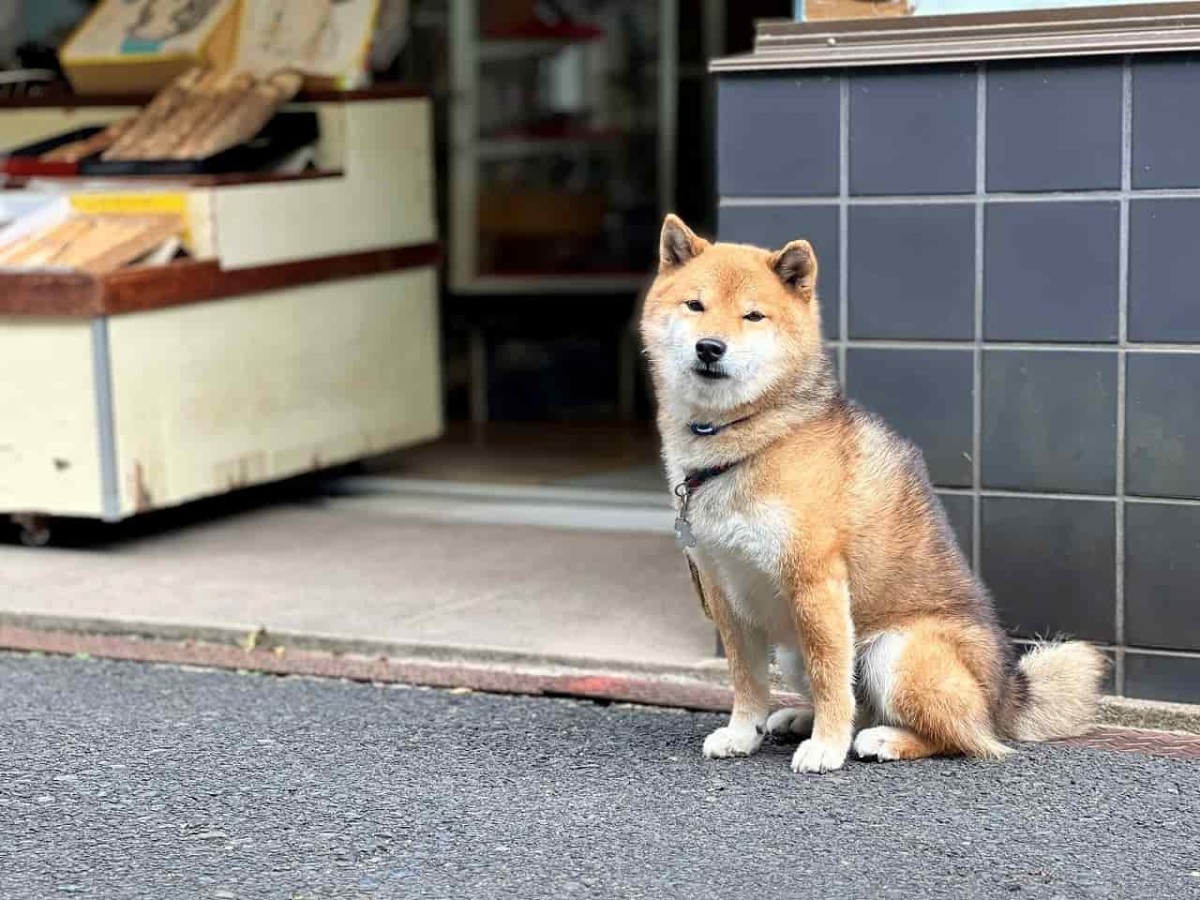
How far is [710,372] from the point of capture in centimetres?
400

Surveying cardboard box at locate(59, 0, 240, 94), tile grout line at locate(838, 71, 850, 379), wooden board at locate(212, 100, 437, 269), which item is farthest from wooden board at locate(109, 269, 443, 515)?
tile grout line at locate(838, 71, 850, 379)

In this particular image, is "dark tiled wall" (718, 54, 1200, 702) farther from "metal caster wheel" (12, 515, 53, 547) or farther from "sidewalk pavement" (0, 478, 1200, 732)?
"metal caster wheel" (12, 515, 53, 547)

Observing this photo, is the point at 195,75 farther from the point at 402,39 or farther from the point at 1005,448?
the point at 1005,448

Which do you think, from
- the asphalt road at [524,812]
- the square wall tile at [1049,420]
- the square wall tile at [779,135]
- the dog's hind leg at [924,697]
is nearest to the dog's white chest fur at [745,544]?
the dog's hind leg at [924,697]

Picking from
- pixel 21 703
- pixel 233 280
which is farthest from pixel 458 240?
pixel 21 703

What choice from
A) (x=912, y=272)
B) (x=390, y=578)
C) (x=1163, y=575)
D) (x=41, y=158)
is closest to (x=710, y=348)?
(x=912, y=272)

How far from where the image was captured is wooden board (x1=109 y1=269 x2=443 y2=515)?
6.34m

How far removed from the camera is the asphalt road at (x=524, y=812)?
3592mm

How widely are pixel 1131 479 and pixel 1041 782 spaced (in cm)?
88

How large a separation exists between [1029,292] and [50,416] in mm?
3356

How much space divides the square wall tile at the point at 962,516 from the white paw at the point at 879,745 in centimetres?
→ 72

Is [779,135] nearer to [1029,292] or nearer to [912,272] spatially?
[912,272]

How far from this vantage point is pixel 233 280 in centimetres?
666

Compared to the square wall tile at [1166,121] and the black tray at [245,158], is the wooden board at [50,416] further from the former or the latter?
the square wall tile at [1166,121]
